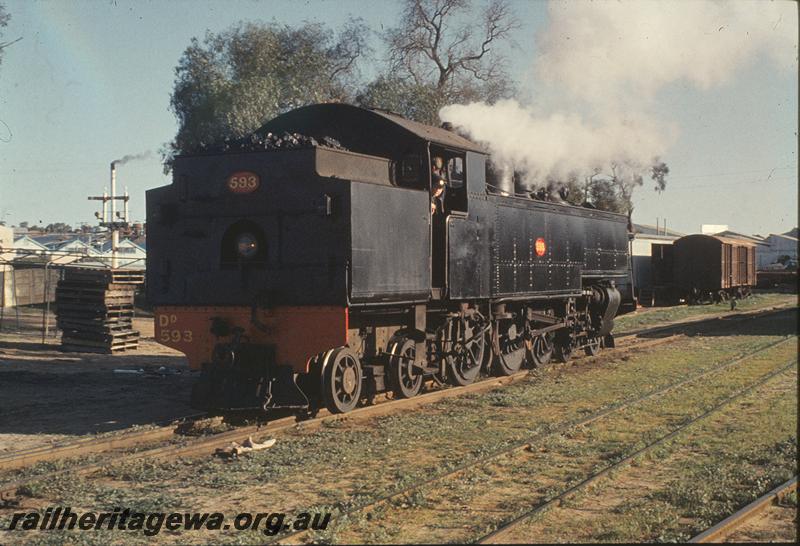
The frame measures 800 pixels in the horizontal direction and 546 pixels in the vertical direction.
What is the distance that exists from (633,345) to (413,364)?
370 inches

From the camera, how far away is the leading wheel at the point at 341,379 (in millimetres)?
9688

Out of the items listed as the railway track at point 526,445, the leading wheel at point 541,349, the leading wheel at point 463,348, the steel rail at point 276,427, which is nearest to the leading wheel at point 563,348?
the leading wheel at point 541,349

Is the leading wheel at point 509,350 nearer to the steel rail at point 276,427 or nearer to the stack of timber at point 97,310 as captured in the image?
the steel rail at point 276,427

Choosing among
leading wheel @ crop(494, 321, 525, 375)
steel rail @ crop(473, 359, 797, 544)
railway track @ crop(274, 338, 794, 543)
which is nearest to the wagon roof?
leading wheel @ crop(494, 321, 525, 375)

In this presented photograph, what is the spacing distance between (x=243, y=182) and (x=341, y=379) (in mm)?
2619

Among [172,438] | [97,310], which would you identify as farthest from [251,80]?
[172,438]

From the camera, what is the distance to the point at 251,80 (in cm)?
2861

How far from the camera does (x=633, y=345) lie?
19016 mm

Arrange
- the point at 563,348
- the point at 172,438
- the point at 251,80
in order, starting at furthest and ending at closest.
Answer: the point at 251,80, the point at 563,348, the point at 172,438

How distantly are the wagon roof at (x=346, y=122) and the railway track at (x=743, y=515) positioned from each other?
19.7 ft

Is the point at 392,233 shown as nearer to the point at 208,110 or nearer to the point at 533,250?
the point at 533,250

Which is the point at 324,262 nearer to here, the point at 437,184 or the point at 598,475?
the point at 437,184

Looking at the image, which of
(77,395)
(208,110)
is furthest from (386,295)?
(208,110)

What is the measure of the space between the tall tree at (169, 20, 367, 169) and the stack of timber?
1010 cm
